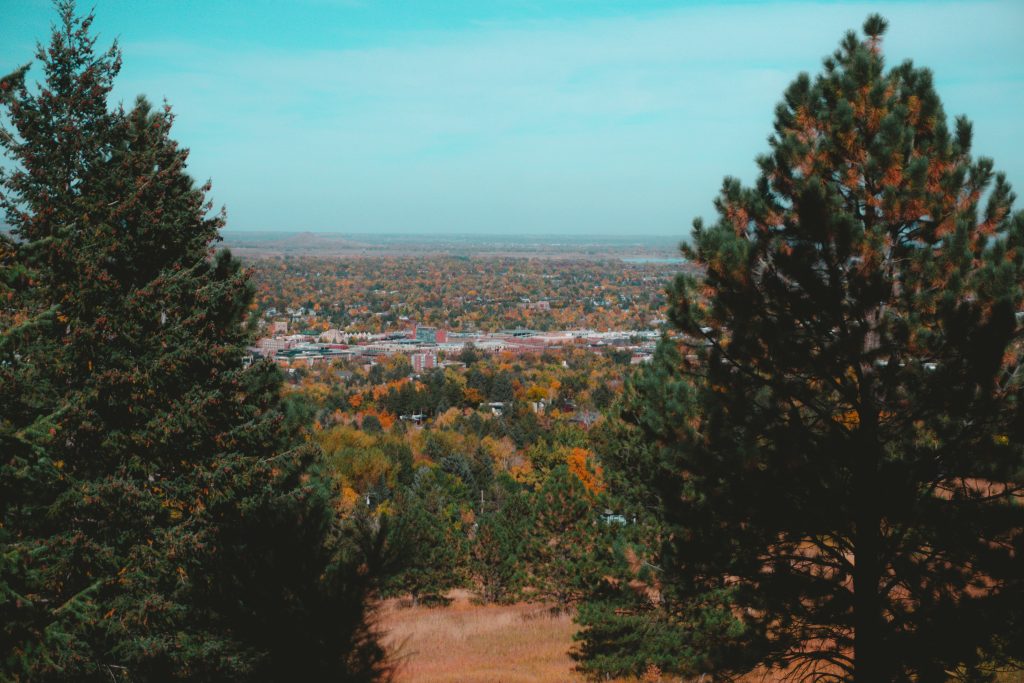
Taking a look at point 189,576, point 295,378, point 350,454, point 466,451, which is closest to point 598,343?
point 295,378

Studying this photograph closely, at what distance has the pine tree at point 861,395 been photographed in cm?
454

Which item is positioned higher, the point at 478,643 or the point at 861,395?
the point at 861,395

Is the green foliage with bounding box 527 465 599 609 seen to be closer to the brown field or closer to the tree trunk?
the brown field

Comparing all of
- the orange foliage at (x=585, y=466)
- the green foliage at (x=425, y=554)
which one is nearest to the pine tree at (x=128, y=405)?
the green foliage at (x=425, y=554)

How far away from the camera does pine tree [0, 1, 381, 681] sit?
631cm

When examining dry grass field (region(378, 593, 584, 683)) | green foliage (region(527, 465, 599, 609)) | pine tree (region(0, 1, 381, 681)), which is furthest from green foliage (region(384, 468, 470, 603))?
pine tree (region(0, 1, 381, 681))

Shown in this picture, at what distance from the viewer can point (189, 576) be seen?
7465mm

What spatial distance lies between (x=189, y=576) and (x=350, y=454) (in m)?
26.5

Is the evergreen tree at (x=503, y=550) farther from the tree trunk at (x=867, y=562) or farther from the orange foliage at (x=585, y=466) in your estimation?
the tree trunk at (x=867, y=562)

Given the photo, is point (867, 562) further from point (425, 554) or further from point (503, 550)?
point (425, 554)

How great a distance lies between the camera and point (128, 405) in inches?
267

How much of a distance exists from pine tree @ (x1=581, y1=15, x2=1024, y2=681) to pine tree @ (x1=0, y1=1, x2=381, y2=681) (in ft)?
14.7

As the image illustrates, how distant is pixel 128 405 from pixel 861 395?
6.09 m

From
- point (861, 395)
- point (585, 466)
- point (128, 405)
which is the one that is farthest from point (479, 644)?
point (585, 466)
